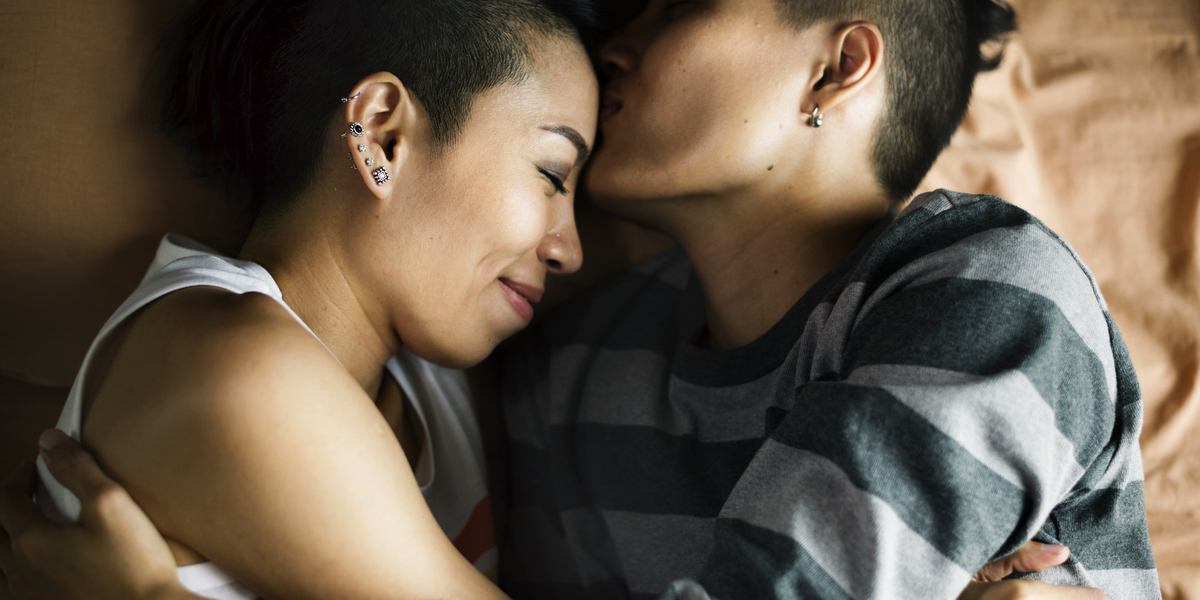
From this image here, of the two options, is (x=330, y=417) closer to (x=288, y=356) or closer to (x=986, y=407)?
(x=288, y=356)

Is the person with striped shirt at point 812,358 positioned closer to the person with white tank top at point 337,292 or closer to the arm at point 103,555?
the arm at point 103,555

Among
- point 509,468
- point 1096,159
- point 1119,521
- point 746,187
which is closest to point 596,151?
point 746,187

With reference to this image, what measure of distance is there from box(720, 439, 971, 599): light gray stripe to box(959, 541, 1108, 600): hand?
5.0 inches

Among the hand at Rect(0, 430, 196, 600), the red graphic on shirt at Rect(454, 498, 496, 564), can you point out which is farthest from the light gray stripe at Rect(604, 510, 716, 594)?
the hand at Rect(0, 430, 196, 600)

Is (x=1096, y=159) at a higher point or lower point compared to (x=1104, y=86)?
lower

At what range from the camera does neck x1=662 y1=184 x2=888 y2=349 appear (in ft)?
3.21

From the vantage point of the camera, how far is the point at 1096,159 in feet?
4.16

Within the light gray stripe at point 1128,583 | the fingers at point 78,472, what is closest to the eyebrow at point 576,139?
the fingers at point 78,472

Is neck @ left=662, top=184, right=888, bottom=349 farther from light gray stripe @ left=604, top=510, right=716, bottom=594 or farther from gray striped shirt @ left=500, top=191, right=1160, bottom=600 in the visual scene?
light gray stripe @ left=604, top=510, right=716, bottom=594

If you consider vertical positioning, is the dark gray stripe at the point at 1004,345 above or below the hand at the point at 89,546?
above

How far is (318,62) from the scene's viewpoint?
0.91 m

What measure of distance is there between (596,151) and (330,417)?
0.57 m

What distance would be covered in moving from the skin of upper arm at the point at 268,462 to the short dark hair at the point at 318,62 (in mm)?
296

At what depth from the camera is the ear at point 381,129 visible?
0.86 metres
